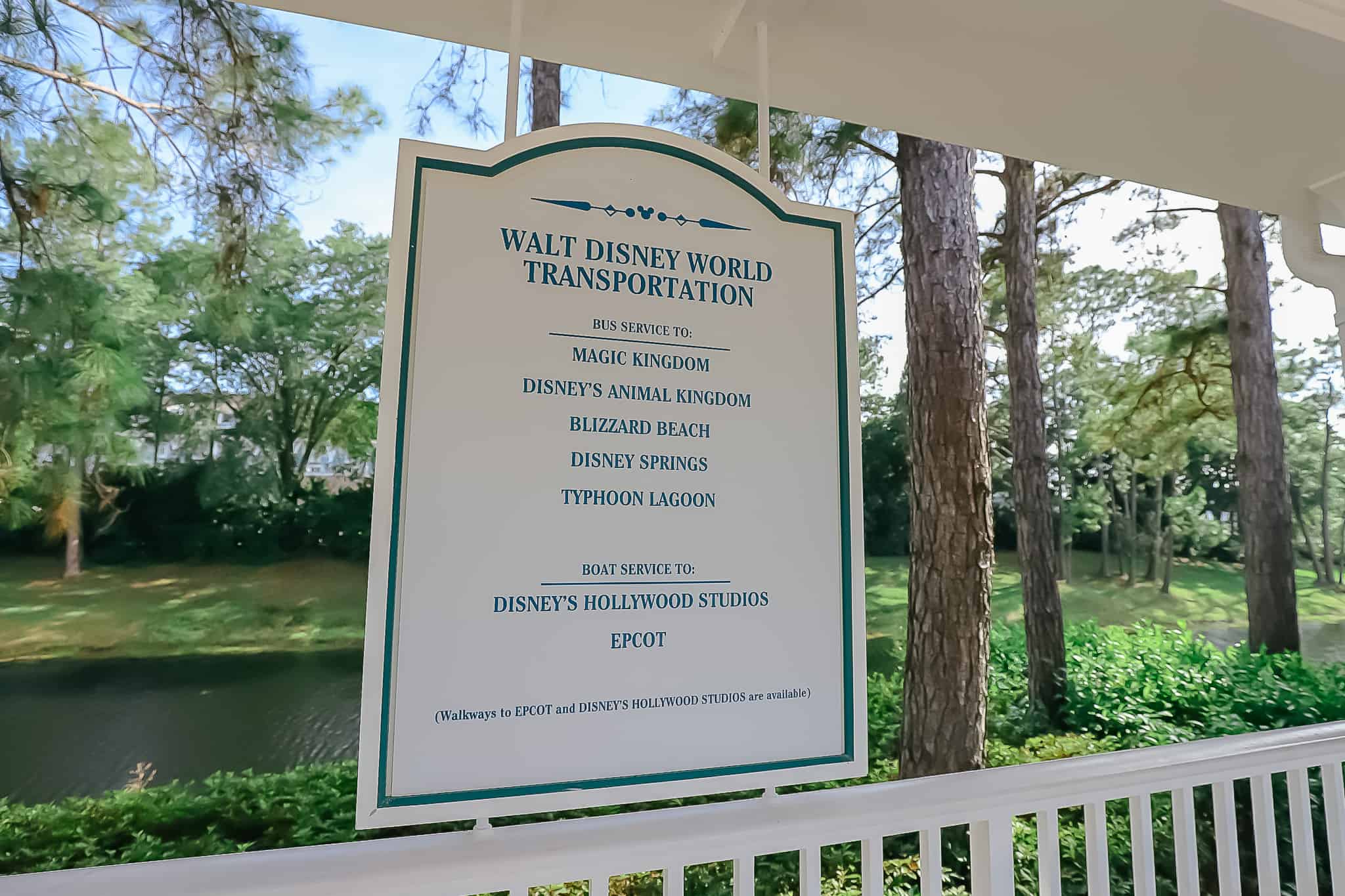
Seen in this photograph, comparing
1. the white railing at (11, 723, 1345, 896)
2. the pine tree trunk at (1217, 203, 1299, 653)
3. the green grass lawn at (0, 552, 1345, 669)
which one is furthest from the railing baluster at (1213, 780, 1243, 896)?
the pine tree trunk at (1217, 203, 1299, 653)

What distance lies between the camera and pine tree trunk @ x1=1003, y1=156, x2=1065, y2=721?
5648mm

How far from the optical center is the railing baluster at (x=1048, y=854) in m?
1.36

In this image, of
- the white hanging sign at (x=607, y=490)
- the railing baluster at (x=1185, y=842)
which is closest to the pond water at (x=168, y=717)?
the white hanging sign at (x=607, y=490)

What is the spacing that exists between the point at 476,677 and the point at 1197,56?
5.60 ft

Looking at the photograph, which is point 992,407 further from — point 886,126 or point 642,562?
point 642,562

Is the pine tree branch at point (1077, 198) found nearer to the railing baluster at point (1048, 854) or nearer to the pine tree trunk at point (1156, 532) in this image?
the pine tree trunk at point (1156, 532)

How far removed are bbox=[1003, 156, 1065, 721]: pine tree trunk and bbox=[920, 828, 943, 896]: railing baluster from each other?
492 centimetres

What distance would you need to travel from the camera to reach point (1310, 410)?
625 centimetres

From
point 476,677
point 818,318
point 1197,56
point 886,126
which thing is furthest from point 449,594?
point 1197,56

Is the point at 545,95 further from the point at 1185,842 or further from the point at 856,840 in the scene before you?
the point at 1185,842

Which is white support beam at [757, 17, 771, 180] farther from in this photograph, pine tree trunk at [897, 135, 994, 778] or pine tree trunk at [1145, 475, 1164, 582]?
pine tree trunk at [1145, 475, 1164, 582]

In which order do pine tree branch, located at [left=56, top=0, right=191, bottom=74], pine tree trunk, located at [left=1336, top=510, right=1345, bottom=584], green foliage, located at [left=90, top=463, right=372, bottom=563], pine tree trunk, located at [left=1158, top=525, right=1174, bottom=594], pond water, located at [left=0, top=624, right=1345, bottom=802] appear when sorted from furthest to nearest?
pine tree trunk, located at [left=1158, top=525, right=1174, bottom=594]
pine tree trunk, located at [left=1336, top=510, right=1345, bottom=584]
green foliage, located at [left=90, top=463, right=372, bottom=563]
pine tree branch, located at [left=56, top=0, right=191, bottom=74]
pond water, located at [left=0, top=624, right=1345, bottom=802]

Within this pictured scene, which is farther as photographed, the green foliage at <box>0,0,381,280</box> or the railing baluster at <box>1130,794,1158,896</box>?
the green foliage at <box>0,0,381,280</box>

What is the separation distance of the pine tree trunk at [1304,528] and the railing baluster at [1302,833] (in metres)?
5.75
